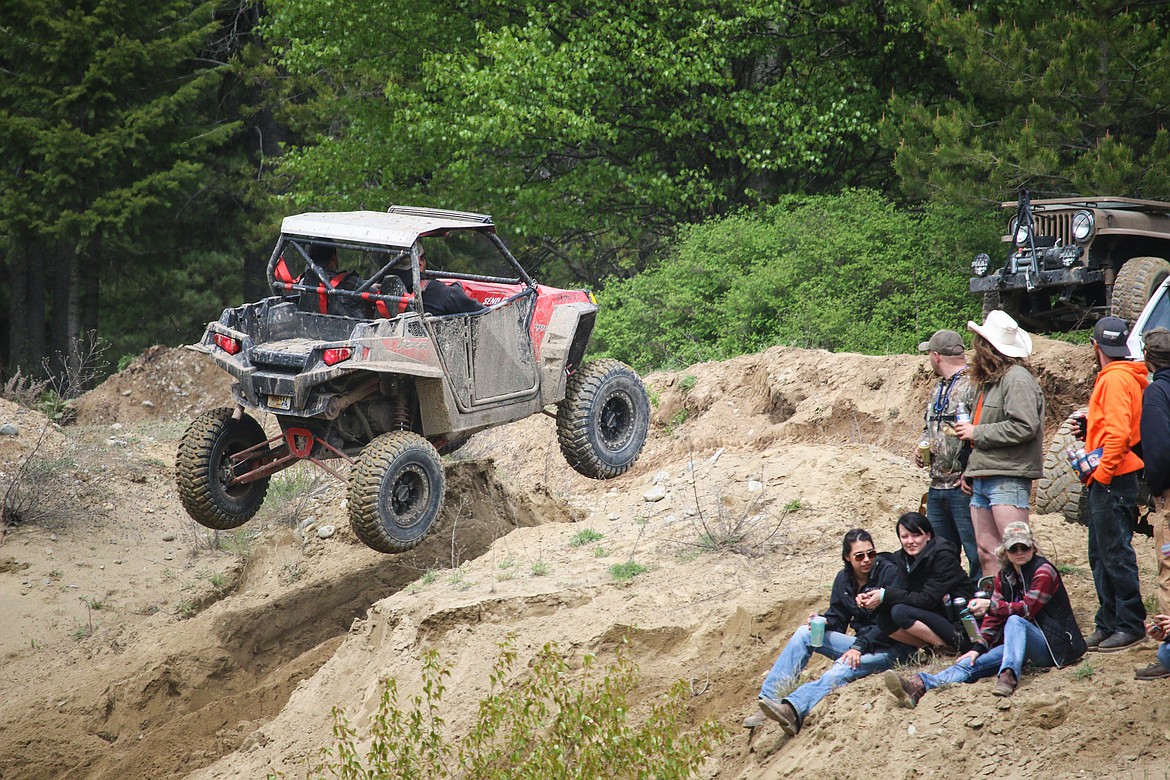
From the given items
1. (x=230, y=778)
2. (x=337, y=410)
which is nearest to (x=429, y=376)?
(x=337, y=410)

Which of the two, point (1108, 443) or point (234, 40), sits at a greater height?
point (234, 40)

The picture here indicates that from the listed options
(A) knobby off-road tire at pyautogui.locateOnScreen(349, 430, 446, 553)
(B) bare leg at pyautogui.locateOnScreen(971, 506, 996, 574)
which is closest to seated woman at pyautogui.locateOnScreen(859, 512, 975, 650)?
(B) bare leg at pyautogui.locateOnScreen(971, 506, 996, 574)

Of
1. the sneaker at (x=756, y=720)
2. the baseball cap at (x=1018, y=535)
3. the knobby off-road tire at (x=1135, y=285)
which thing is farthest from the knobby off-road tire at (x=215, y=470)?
the knobby off-road tire at (x=1135, y=285)

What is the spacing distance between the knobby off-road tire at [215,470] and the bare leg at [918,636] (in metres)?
5.20

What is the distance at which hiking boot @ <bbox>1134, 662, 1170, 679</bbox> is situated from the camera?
5559 millimetres

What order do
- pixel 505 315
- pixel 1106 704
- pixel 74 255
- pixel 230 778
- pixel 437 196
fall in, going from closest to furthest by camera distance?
pixel 1106 704, pixel 230 778, pixel 505 315, pixel 437 196, pixel 74 255

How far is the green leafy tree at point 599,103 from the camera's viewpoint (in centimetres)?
1906

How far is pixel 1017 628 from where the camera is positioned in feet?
19.5

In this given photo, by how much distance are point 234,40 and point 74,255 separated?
585 centimetres

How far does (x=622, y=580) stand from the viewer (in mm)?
8312

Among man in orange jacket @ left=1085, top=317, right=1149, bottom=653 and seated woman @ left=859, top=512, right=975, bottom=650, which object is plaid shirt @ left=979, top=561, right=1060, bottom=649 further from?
man in orange jacket @ left=1085, top=317, right=1149, bottom=653

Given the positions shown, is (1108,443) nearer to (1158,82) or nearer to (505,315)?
(505,315)

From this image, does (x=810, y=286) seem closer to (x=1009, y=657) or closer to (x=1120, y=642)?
(x=1120, y=642)

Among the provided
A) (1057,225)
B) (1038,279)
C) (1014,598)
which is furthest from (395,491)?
(1057,225)
